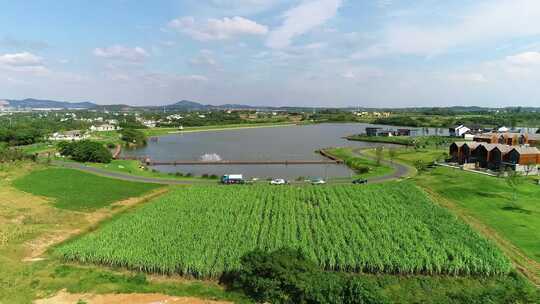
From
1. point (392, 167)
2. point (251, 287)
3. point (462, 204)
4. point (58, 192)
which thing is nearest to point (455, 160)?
point (392, 167)

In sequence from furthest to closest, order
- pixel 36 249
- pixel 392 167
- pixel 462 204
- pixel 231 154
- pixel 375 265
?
pixel 231 154 → pixel 392 167 → pixel 462 204 → pixel 36 249 → pixel 375 265

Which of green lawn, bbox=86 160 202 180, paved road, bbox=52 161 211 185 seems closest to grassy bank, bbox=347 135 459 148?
paved road, bbox=52 161 211 185

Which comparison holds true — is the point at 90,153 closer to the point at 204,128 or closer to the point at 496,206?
the point at 496,206

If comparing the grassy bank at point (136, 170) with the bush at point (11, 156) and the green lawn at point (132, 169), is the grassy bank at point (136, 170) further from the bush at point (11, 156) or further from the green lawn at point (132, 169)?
the bush at point (11, 156)

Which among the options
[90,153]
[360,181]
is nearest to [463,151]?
[360,181]

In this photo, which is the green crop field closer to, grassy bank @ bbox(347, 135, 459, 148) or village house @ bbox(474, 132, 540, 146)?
village house @ bbox(474, 132, 540, 146)

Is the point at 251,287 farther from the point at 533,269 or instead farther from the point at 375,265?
the point at 533,269
